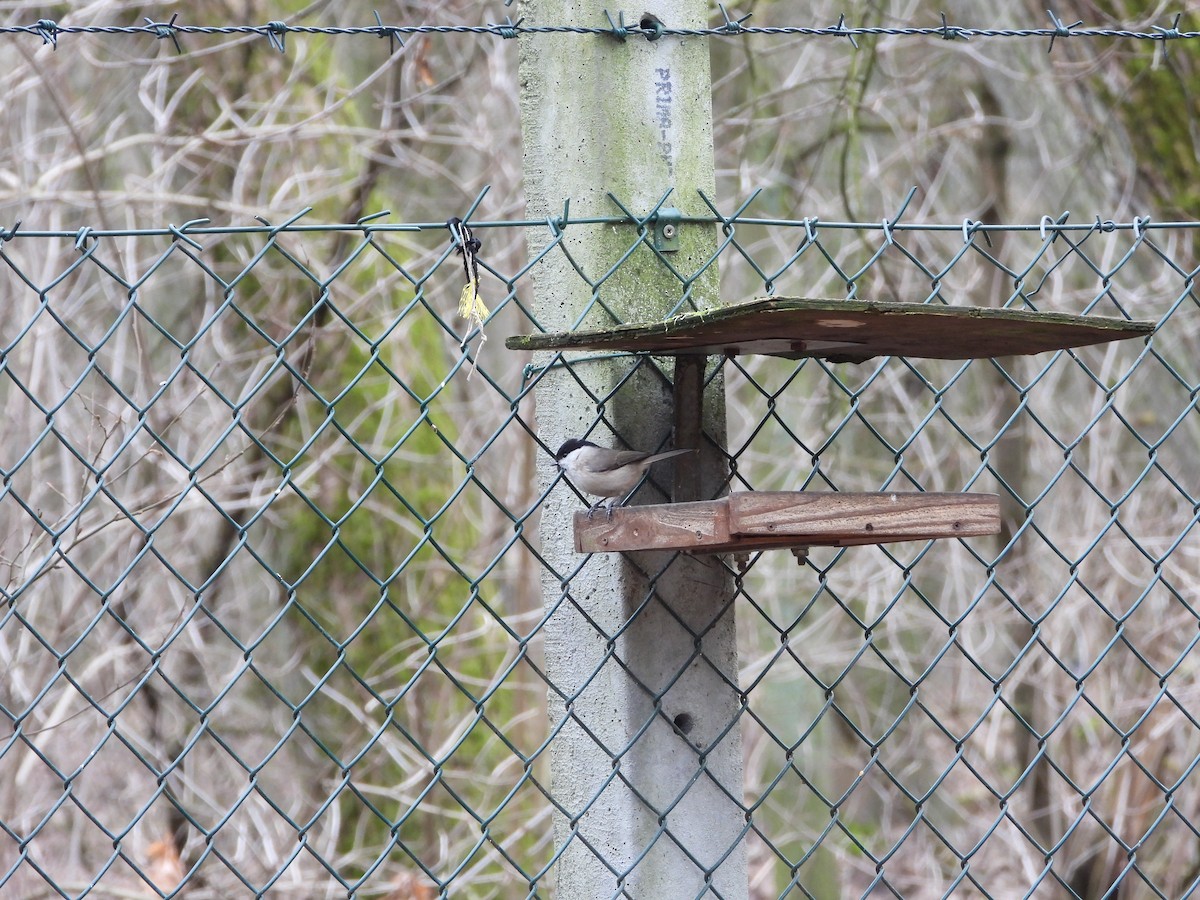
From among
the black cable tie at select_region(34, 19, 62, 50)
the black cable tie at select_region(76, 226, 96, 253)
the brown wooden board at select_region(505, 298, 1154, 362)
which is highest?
the black cable tie at select_region(34, 19, 62, 50)

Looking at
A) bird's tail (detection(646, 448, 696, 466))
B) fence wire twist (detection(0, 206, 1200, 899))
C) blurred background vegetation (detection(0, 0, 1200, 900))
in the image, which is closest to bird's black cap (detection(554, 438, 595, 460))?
bird's tail (detection(646, 448, 696, 466))

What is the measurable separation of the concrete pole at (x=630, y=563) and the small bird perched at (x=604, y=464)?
0.10 ft

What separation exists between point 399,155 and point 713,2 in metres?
1.40

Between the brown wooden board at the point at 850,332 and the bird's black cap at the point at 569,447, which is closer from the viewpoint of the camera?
the brown wooden board at the point at 850,332

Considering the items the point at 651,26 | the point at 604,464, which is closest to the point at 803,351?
the point at 604,464

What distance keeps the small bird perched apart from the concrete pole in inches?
1.2

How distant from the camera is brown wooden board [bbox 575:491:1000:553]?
1960mm

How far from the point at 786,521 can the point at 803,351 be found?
473 millimetres

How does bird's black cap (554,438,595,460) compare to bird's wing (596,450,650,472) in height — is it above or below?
above


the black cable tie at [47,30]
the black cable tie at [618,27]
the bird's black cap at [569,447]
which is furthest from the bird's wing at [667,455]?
the black cable tie at [47,30]

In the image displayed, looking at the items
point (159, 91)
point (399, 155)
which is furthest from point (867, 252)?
point (159, 91)

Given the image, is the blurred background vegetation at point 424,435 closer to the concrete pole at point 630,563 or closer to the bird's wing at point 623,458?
the concrete pole at point 630,563

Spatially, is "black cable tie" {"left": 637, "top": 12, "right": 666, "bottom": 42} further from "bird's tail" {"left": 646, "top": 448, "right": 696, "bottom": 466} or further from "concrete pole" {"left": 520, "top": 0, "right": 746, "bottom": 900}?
"bird's tail" {"left": 646, "top": 448, "right": 696, "bottom": 466}

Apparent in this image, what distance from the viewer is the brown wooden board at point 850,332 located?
1835 mm
